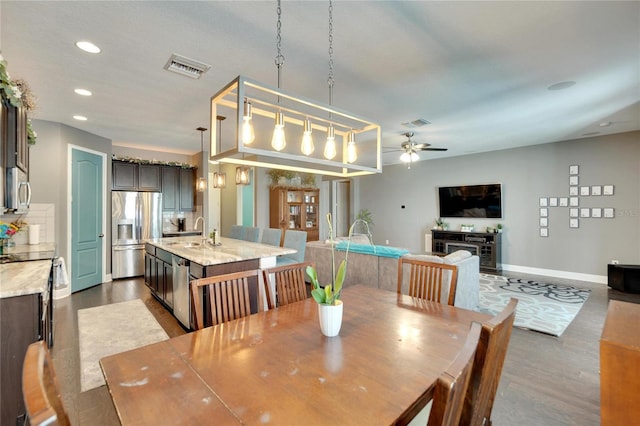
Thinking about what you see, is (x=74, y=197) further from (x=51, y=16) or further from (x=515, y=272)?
(x=515, y=272)

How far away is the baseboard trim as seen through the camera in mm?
5481

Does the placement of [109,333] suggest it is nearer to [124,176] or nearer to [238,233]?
[238,233]

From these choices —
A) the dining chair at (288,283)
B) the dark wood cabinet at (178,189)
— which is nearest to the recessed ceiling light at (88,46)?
the dining chair at (288,283)

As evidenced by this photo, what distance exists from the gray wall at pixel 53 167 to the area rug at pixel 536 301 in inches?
253

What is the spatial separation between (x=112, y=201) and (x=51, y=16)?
4309 millimetres

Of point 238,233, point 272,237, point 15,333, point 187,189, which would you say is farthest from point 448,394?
point 187,189

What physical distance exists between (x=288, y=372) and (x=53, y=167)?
535 cm

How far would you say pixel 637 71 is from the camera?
9.45 feet

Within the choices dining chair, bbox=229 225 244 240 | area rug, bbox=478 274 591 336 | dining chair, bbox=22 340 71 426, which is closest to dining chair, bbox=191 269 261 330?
dining chair, bbox=22 340 71 426

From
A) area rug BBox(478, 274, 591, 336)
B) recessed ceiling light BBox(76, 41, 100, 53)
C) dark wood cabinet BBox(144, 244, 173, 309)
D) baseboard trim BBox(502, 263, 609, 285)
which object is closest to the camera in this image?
recessed ceiling light BBox(76, 41, 100, 53)

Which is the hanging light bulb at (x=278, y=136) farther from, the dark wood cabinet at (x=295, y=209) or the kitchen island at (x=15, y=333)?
the dark wood cabinet at (x=295, y=209)

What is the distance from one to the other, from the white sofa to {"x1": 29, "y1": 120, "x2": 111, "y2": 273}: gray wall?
408 centimetres

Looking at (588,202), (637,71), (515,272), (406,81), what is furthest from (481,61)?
(515,272)

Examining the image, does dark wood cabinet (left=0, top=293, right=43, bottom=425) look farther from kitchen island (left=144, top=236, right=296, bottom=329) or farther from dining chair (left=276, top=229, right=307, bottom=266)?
dining chair (left=276, top=229, right=307, bottom=266)
